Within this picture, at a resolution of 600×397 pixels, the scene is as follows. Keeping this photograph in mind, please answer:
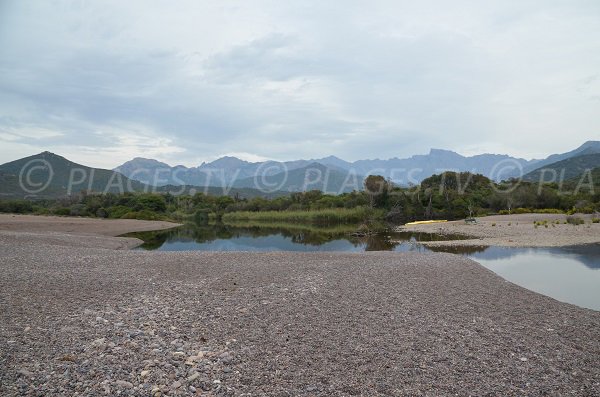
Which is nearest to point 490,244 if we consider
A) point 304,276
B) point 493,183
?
point 304,276

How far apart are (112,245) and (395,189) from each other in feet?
172

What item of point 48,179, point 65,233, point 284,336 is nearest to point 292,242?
point 65,233

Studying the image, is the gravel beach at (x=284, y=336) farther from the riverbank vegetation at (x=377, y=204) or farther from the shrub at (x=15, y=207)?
the shrub at (x=15, y=207)

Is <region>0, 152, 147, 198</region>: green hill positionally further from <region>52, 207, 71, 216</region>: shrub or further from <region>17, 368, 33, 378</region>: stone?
<region>17, 368, 33, 378</region>: stone

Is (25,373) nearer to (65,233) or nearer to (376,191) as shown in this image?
(65,233)

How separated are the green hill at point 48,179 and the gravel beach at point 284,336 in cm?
10625

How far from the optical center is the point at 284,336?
7172 millimetres

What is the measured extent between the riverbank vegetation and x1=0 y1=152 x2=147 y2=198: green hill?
41.4 meters

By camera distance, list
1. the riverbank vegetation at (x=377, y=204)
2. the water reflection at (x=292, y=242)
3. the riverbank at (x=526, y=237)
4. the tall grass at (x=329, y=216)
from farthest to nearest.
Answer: the riverbank vegetation at (x=377, y=204), the tall grass at (x=329, y=216), the water reflection at (x=292, y=242), the riverbank at (x=526, y=237)

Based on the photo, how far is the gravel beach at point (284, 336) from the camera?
17.4 ft

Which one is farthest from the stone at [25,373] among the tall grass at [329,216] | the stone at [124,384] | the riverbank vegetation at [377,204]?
the tall grass at [329,216]

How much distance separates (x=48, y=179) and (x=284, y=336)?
144 metres

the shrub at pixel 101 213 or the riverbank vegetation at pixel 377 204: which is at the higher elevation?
the riverbank vegetation at pixel 377 204

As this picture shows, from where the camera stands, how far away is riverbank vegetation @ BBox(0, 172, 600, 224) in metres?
59.8
